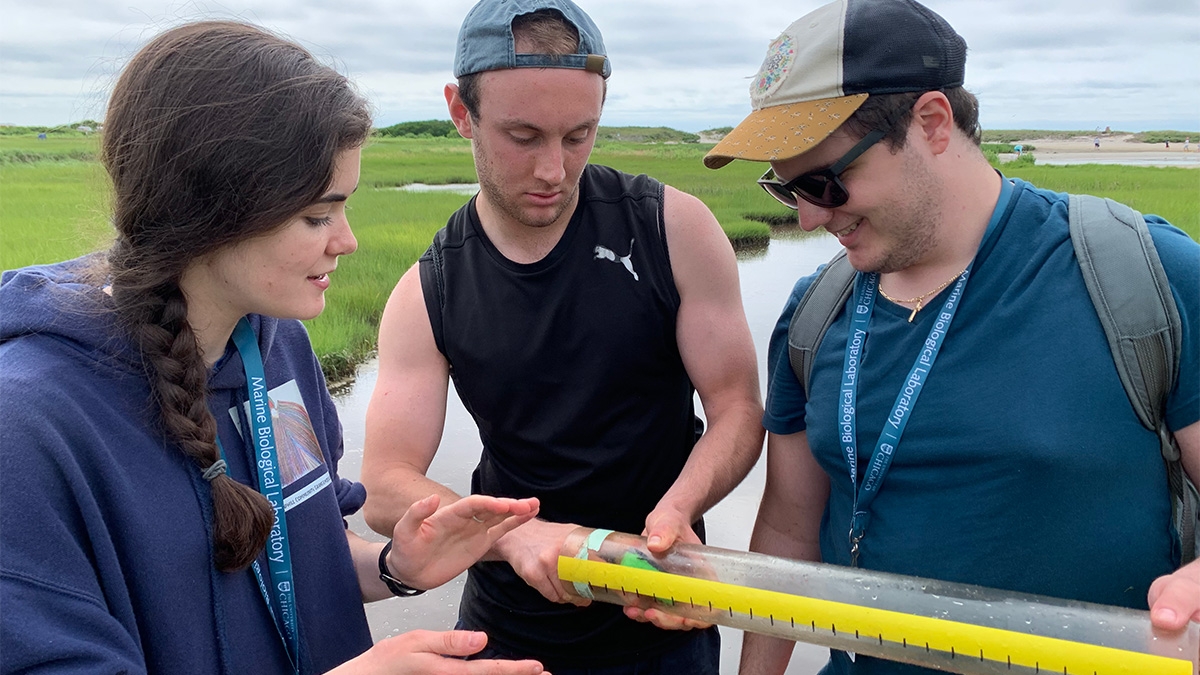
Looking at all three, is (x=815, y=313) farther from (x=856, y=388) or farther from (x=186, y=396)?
(x=186, y=396)

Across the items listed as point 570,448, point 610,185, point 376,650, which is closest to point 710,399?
point 570,448

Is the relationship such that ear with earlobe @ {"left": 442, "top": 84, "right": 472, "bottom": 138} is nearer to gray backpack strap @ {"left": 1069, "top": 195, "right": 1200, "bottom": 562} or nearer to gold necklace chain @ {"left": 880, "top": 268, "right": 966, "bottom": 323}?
gold necklace chain @ {"left": 880, "top": 268, "right": 966, "bottom": 323}

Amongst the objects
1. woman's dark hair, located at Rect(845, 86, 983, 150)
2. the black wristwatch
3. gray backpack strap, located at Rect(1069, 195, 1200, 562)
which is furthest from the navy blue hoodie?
gray backpack strap, located at Rect(1069, 195, 1200, 562)

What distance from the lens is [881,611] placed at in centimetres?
151

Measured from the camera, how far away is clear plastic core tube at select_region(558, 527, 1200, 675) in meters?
1.40

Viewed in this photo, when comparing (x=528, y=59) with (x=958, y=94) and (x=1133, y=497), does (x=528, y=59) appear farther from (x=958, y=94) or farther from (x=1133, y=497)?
(x=1133, y=497)

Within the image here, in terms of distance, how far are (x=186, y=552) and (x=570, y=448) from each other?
1.08m

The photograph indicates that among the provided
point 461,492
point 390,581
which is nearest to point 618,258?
point 390,581

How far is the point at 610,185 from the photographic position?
2463mm

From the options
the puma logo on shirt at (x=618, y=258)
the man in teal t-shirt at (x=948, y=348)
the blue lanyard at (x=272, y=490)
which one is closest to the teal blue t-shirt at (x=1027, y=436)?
the man in teal t-shirt at (x=948, y=348)

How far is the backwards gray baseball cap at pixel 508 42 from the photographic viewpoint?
2.22 m

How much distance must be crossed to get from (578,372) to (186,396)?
3.45ft

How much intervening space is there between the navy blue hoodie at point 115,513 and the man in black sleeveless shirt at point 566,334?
23.8 inches

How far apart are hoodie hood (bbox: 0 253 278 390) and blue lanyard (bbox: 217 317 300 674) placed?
24 centimetres
